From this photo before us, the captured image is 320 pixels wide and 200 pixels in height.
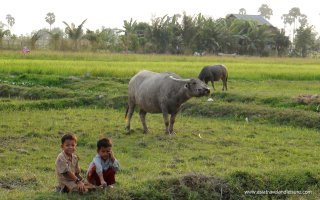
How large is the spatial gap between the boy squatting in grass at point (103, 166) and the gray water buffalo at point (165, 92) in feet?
12.9

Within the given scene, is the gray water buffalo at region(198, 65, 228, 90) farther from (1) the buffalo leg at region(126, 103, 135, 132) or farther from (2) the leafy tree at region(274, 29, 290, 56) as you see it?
(2) the leafy tree at region(274, 29, 290, 56)

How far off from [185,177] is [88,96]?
7814 mm

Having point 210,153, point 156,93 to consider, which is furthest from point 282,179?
point 156,93

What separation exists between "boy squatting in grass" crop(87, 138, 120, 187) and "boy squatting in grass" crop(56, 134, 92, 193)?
4.8 inches

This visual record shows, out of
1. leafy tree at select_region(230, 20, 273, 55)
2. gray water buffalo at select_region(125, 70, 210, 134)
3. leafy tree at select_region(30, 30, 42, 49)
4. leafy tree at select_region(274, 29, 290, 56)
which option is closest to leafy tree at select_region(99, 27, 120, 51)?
leafy tree at select_region(30, 30, 42, 49)

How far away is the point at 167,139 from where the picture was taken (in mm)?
8578

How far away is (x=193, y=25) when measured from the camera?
122ft

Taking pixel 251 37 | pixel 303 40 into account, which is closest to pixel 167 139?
pixel 251 37

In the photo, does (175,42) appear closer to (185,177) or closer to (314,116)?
(314,116)

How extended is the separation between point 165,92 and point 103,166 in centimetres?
413

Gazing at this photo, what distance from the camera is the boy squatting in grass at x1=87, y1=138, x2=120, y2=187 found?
191 inches

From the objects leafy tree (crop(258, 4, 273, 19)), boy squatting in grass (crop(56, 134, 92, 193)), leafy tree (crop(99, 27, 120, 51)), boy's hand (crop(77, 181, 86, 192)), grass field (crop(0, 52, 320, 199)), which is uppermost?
leafy tree (crop(258, 4, 273, 19))

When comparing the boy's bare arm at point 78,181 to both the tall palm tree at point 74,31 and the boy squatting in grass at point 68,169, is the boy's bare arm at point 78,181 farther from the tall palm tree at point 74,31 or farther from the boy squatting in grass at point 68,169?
the tall palm tree at point 74,31

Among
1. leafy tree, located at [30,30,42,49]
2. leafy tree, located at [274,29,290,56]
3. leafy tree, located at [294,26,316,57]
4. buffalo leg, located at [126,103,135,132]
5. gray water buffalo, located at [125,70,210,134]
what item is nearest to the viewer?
gray water buffalo, located at [125,70,210,134]
